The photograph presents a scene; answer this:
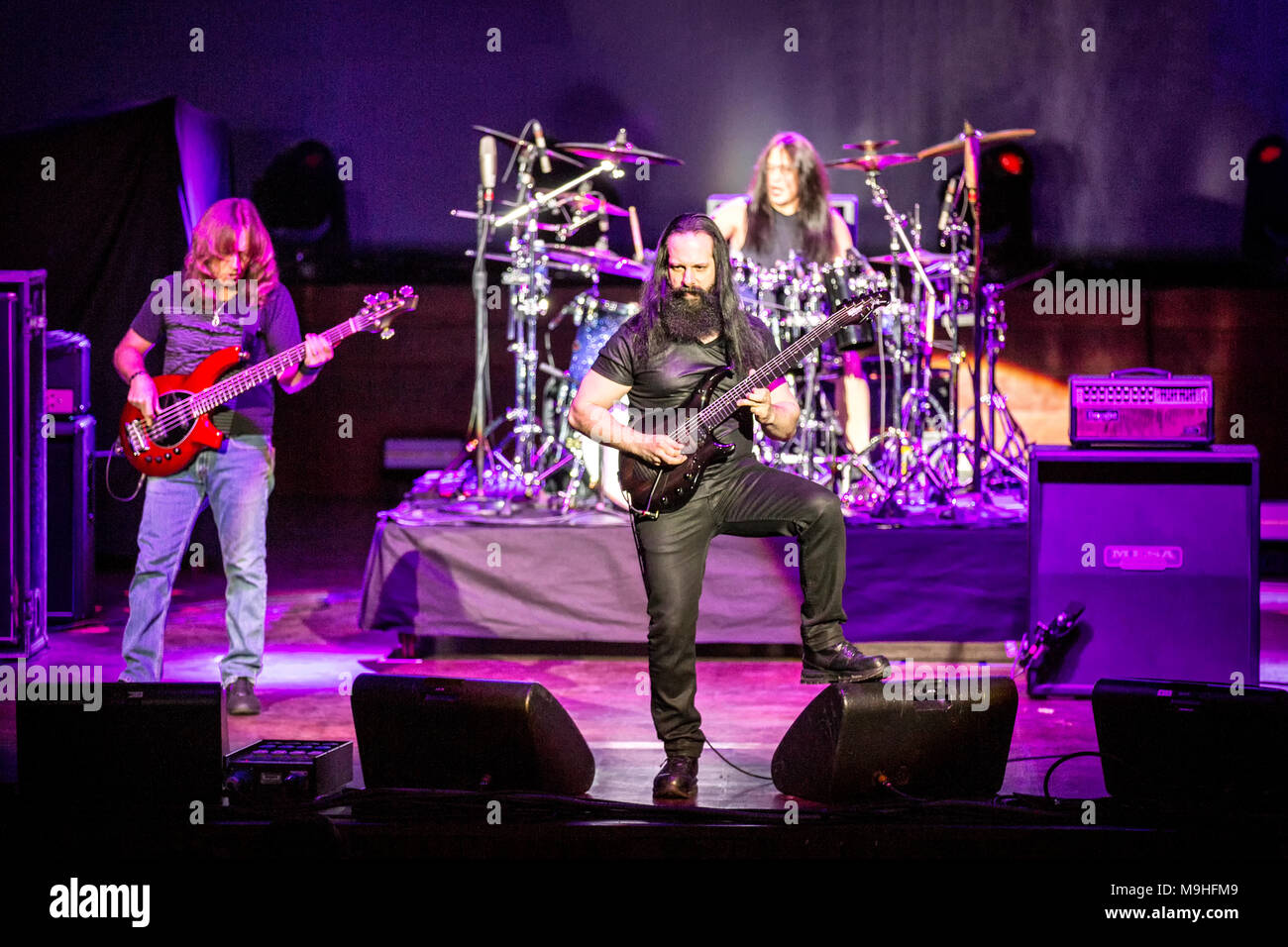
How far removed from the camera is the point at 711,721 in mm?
5719

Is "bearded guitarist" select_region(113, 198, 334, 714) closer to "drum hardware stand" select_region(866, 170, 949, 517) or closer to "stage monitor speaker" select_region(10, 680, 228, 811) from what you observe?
"stage monitor speaker" select_region(10, 680, 228, 811)

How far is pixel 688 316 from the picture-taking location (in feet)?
15.7

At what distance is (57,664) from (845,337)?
4260 millimetres

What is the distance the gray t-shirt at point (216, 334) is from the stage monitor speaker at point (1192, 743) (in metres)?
3.41

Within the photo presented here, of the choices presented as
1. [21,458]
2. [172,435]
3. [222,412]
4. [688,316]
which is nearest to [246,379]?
[222,412]

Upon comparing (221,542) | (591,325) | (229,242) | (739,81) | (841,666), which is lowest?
(841,666)

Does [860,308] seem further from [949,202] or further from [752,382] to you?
[949,202]

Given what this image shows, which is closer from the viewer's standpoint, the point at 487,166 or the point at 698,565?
the point at 698,565

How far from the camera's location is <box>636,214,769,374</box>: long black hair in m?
4.77

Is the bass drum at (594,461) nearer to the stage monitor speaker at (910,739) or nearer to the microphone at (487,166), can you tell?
the microphone at (487,166)

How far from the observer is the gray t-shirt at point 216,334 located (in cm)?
576

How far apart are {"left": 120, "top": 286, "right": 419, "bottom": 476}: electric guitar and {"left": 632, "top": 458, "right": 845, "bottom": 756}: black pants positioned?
1.67 metres

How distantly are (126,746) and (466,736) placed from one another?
3.37 feet

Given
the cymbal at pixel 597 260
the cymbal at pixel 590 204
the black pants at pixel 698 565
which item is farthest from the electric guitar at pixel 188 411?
the cymbal at pixel 590 204
